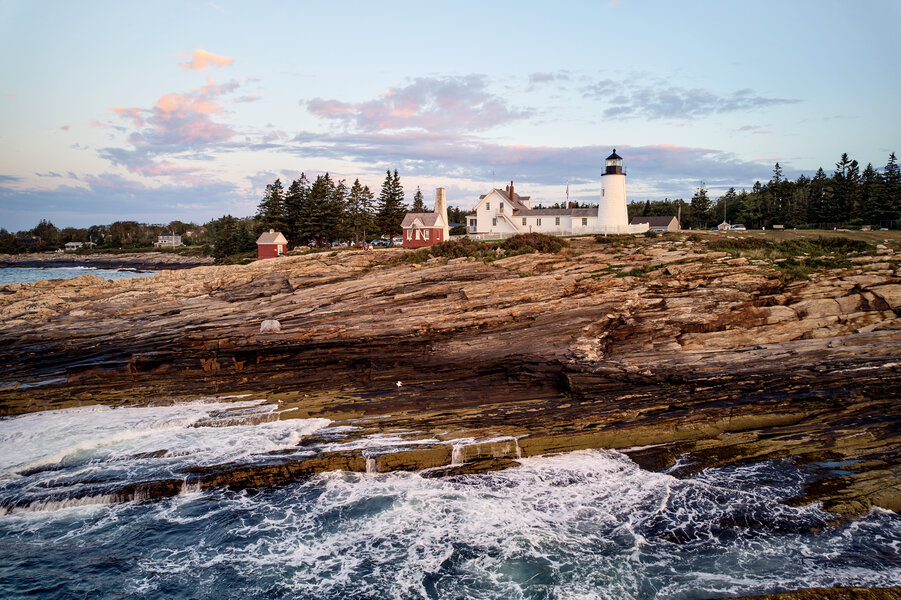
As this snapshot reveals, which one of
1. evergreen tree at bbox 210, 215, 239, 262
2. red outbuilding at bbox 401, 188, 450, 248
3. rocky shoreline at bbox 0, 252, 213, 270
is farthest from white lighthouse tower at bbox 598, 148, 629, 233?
rocky shoreline at bbox 0, 252, 213, 270

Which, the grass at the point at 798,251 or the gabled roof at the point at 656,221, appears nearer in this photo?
the grass at the point at 798,251

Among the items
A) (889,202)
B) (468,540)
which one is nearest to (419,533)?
(468,540)

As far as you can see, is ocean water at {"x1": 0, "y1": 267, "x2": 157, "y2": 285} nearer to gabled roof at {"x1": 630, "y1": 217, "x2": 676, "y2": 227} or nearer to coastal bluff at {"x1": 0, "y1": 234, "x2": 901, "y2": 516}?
coastal bluff at {"x1": 0, "y1": 234, "x2": 901, "y2": 516}

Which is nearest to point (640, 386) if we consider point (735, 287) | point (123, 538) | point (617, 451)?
point (617, 451)

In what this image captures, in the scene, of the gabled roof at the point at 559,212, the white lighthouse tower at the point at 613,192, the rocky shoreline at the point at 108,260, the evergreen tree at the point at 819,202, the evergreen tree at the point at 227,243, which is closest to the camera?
the white lighthouse tower at the point at 613,192

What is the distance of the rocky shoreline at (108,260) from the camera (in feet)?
327

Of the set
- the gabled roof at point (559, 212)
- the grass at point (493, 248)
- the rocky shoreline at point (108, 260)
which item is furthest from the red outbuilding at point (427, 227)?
the rocky shoreline at point (108, 260)

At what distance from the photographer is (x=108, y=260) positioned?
11400 cm

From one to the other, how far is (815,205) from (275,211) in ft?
238

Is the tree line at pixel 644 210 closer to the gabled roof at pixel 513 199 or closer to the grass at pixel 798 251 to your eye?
the gabled roof at pixel 513 199

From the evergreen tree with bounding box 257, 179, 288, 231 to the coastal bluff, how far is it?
111ft

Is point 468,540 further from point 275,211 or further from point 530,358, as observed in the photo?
point 275,211

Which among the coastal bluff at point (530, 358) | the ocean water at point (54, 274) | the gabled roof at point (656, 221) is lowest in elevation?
the coastal bluff at point (530, 358)

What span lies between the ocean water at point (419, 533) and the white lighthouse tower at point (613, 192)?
32.2m
